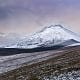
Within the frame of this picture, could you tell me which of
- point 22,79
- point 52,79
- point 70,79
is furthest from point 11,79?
point 70,79

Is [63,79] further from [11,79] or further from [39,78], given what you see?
[11,79]

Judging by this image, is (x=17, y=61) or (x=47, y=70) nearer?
(x=47, y=70)

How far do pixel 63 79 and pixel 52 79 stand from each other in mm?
1549

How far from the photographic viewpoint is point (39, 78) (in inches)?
1212

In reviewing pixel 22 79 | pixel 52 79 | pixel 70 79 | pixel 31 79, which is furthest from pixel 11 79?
pixel 70 79

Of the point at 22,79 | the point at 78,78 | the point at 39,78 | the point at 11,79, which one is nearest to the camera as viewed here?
the point at 78,78

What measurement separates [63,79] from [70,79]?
0.81 metres

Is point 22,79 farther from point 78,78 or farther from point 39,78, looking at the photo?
point 78,78

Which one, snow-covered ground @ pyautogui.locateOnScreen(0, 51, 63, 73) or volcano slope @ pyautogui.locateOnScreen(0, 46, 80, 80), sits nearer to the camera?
volcano slope @ pyautogui.locateOnScreen(0, 46, 80, 80)

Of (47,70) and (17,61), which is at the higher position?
(17,61)

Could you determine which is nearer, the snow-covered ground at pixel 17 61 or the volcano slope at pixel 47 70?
the volcano slope at pixel 47 70

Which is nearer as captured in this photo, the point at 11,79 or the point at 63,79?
the point at 63,79

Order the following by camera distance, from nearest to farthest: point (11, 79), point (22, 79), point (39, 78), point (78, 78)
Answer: point (78, 78) → point (39, 78) → point (22, 79) → point (11, 79)

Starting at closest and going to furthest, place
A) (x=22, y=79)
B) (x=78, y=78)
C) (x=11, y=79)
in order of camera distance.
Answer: (x=78, y=78), (x=22, y=79), (x=11, y=79)
